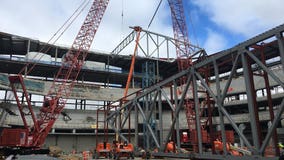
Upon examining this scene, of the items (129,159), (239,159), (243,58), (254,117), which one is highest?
(243,58)

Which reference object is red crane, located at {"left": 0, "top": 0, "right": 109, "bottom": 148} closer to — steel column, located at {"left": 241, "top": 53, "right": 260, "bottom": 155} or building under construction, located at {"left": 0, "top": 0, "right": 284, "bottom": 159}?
building under construction, located at {"left": 0, "top": 0, "right": 284, "bottom": 159}

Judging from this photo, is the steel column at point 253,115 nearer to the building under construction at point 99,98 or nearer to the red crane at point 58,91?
the building under construction at point 99,98

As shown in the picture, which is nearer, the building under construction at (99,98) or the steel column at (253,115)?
the steel column at (253,115)

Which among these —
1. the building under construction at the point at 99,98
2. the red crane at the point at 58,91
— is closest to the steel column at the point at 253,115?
the building under construction at the point at 99,98

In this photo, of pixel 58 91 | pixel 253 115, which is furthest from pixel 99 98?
pixel 253 115

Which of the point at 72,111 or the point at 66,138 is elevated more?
the point at 72,111

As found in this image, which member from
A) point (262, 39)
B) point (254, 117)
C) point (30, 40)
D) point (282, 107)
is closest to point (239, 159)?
point (254, 117)

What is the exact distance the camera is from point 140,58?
77000 mm

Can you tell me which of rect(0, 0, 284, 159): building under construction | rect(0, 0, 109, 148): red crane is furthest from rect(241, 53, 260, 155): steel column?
rect(0, 0, 109, 148): red crane

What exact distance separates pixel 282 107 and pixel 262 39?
122 inches

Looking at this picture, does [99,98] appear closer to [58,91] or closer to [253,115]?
[58,91]

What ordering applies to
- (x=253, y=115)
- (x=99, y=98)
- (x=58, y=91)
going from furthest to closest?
(x=99, y=98)
(x=58, y=91)
(x=253, y=115)

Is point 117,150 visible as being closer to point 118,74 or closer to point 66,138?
point 66,138

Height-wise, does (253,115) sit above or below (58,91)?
below
